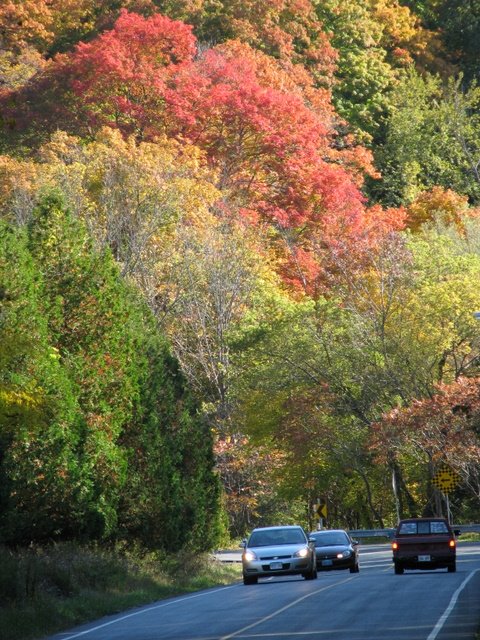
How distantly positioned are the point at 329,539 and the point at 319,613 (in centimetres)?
1701

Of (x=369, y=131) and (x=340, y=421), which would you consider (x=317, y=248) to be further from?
(x=369, y=131)

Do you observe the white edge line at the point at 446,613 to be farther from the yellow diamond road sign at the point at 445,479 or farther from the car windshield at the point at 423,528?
the yellow diamond road sign at the point at 445,479

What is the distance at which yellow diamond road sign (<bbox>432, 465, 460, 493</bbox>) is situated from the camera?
2021 inches

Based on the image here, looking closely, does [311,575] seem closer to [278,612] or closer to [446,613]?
[278,612]

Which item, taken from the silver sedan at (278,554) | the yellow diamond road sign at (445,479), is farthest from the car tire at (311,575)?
the yellow diamond road sign at (445,479)

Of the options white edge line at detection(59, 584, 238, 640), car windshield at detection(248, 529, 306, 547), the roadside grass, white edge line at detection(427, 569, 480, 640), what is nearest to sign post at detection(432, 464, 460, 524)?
the roadside grass

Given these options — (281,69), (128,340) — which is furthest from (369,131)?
(128,340)

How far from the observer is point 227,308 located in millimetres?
54750

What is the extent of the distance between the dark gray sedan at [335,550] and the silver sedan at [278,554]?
401 centimetres

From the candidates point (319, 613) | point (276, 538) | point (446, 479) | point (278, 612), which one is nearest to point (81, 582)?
point (276, 538)

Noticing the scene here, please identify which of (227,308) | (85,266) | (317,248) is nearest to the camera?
(85,266)

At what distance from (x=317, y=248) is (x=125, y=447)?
2436cm

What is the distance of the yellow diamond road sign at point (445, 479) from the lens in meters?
51.3

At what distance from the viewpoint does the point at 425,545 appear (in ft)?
113
